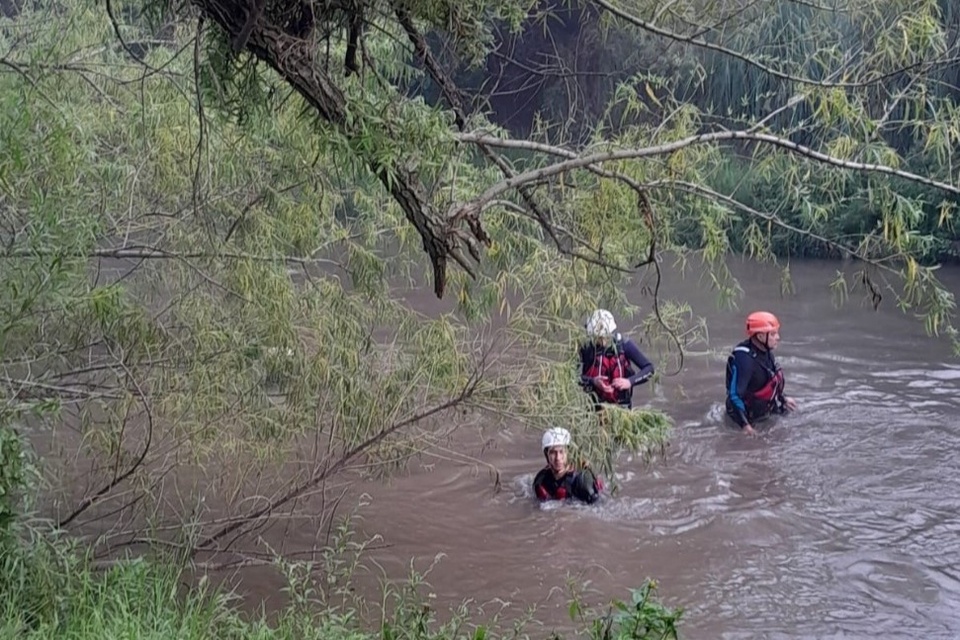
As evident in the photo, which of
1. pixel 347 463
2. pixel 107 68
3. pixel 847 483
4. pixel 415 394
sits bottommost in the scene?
pixel 847 483

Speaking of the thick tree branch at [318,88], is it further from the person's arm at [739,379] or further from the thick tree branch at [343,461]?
the person's arm at [739,379]

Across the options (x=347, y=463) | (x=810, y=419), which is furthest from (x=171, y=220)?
(x=810, y=419)

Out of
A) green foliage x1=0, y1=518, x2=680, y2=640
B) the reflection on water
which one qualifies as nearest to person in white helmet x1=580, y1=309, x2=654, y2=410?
the reflection on water

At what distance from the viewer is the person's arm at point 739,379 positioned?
10.5 meters

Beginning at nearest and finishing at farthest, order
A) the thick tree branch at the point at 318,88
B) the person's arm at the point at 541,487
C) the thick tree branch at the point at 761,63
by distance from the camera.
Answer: the thick tree branch at the point at 318,88
the thick tree branch at the point at 761,63
the person's arm at the point at 541,487

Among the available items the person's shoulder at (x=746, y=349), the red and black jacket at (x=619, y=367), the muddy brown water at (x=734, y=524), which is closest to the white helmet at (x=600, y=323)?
the muddy brown water at (x=734, y=524)

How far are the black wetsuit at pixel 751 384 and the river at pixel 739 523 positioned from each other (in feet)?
0.87

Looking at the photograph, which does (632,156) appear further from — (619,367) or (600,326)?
(619,367)

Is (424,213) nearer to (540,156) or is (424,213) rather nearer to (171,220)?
(540,156)

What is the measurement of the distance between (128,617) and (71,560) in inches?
24.6

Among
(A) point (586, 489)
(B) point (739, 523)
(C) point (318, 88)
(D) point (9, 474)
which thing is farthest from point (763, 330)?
(D) point (9, 474)

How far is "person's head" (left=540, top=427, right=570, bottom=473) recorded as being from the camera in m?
7.02

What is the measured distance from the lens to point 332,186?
294 inches

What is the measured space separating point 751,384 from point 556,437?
396cm
